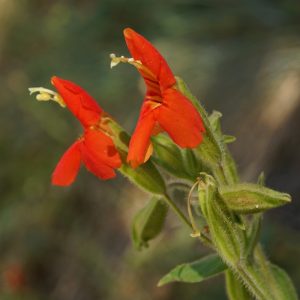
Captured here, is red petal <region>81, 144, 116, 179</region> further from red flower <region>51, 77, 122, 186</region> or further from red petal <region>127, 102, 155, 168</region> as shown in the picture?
red petal <region>127, 102, 155, 168</region>

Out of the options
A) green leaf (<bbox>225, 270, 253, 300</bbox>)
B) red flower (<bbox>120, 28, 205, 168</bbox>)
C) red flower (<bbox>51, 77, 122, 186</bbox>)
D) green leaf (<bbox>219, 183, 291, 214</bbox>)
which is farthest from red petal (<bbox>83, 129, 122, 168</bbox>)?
green leaf (<bbox>225, 270, 253, 300</bbox>)

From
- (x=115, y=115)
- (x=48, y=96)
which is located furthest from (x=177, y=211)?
(x=115, y=115)

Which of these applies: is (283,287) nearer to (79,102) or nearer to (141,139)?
(141,139)

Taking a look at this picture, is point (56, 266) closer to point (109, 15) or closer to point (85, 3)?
point (109, 15)

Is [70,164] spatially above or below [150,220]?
above

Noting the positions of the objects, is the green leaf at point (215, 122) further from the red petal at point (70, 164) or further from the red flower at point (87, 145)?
the red petal at point (70, 164)
